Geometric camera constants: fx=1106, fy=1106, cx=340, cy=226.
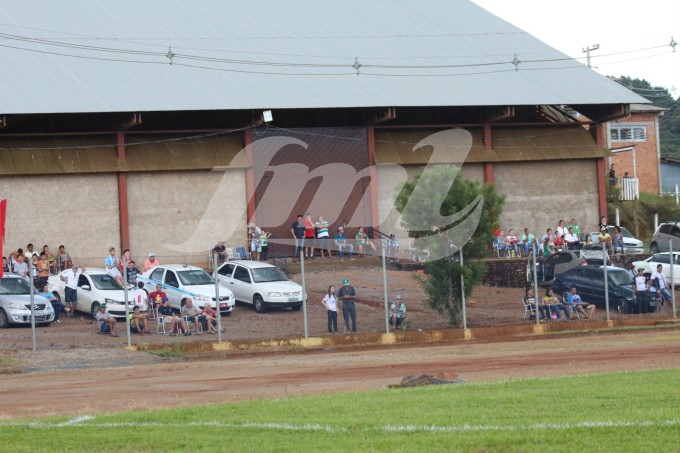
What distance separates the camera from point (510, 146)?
49.6 metres

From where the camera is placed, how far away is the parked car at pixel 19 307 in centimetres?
2947

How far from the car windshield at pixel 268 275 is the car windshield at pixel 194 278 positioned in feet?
4.65

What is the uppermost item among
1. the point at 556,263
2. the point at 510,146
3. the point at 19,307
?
the point at 510,146

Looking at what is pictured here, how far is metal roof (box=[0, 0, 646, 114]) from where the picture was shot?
43312 mm

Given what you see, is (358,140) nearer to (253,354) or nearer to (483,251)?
(483,251)

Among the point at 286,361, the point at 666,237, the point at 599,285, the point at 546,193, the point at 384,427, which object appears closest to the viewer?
the point at 384,427

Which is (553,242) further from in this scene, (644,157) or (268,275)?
(644,157)

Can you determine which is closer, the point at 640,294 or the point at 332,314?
the point at 332,314

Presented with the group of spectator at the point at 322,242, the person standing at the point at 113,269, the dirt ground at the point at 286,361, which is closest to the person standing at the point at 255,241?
the group of spectator at the point at 322,242

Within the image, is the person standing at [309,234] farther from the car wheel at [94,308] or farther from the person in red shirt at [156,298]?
the car wheel at [94,308]

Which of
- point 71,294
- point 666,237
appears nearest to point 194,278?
point 71,294

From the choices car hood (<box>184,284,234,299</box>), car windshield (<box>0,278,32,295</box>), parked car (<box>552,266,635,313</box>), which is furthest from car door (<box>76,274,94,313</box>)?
parked car (<box>552,266,635,313</box>)

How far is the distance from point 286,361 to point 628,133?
60673 millimetres

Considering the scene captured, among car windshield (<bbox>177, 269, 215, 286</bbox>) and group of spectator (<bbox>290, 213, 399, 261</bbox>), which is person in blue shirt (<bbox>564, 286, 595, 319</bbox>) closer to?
group of spectator (<bbox>290, 213, 399, 261</bbox>)
